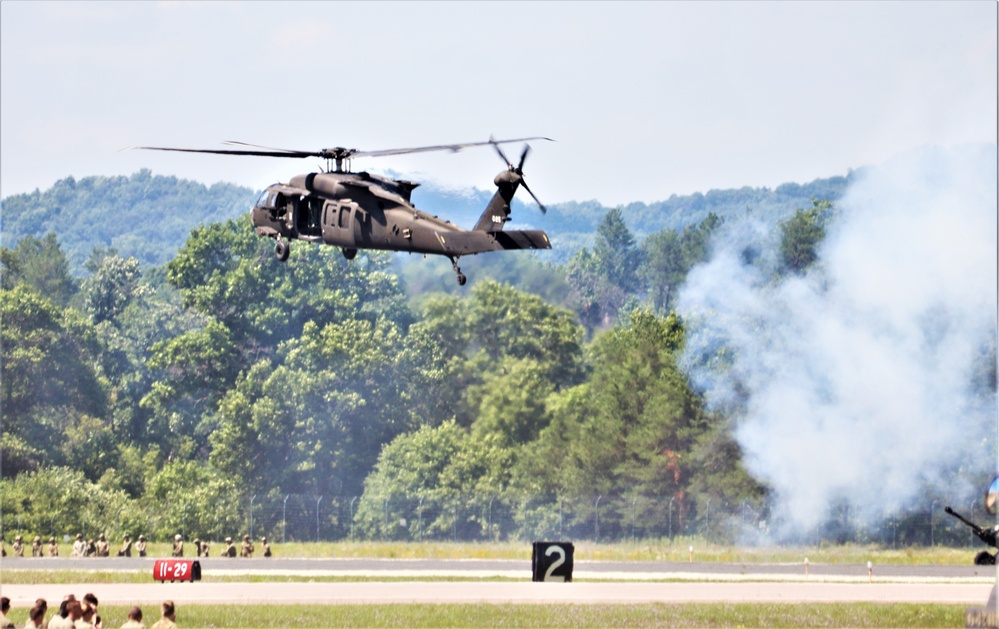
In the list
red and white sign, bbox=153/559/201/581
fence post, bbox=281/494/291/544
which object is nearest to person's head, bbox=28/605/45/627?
red and white sign, bbox=153/559/201/581

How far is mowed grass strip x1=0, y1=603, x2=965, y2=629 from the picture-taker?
135ft

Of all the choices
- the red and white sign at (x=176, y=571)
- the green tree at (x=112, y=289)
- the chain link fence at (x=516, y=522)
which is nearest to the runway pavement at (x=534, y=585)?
the red and white sign at (x=176, y=571)

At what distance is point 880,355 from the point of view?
75.7 m

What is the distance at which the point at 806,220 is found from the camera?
323 feet

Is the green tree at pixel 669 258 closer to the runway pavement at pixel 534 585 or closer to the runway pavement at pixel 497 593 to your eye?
the runway pavement at pixel 534 585

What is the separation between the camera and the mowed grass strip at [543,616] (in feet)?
135

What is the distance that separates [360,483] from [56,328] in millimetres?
25403

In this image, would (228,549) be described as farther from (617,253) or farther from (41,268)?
(617,253)

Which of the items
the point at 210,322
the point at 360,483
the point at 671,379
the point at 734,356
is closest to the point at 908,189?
the point at 734,356

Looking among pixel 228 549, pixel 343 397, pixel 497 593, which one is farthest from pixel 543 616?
pixel 343 397

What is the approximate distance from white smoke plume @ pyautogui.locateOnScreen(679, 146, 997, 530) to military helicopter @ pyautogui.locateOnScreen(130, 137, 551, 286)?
1352 inches

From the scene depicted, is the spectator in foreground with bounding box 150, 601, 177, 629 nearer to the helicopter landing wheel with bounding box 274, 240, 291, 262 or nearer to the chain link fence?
the helicopter landing wheel with bounding box 274, 240, 291, 262

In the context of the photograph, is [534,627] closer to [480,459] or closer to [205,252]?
[480,459]

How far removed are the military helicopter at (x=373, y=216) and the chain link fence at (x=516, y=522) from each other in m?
38.4
